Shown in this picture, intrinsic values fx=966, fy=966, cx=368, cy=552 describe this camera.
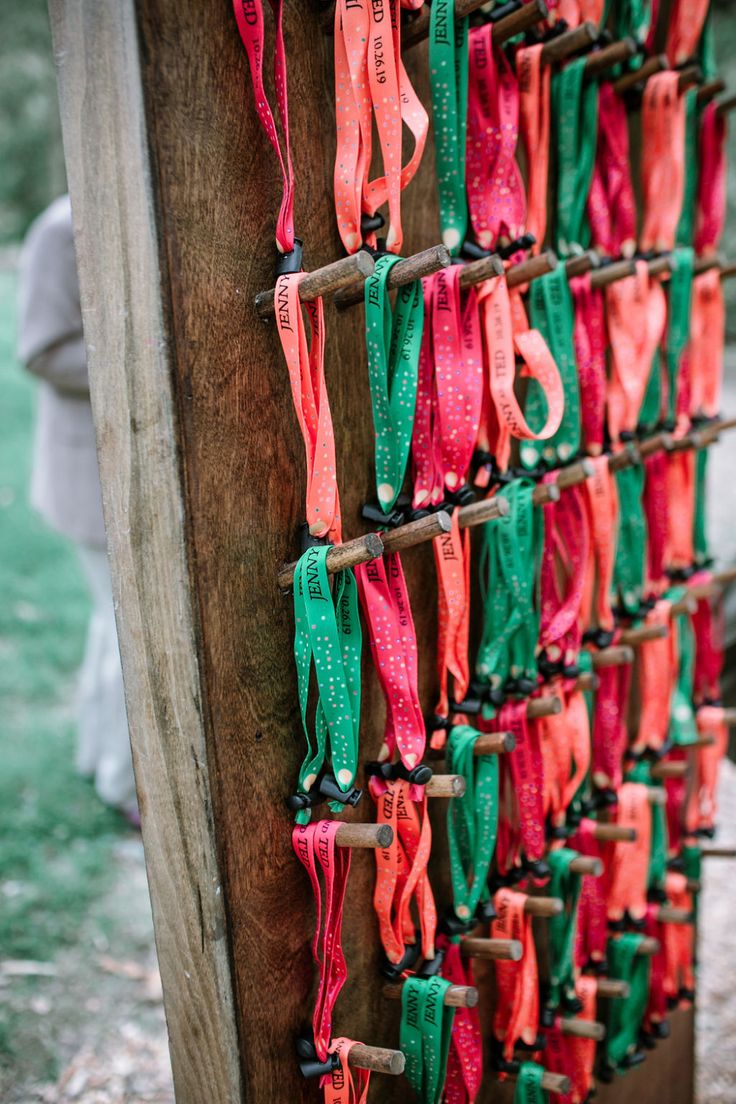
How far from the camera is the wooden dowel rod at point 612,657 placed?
1.43 meters

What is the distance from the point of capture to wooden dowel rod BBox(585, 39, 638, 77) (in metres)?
1.29

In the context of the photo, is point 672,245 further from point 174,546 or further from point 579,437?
point 174,546

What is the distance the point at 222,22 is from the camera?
0.97 meters

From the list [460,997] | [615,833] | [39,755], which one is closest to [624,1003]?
[615,833]

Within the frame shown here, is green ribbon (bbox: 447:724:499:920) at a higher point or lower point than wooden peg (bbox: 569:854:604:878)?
higher

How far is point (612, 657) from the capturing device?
1437 mm

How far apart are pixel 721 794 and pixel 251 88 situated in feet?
10.4

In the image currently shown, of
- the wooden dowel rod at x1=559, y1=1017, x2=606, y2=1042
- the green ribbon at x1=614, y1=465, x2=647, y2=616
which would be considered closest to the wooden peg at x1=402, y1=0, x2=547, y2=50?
the green ribbon at x1=614, y1=465, x2=647, y2=616

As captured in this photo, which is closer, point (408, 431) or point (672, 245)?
point (408, 431)

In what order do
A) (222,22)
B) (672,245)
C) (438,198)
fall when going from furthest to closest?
(672,245) → (438,198) → (222,22)

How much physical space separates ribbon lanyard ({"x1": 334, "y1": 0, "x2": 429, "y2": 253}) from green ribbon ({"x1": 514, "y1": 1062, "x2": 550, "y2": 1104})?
1.17 m

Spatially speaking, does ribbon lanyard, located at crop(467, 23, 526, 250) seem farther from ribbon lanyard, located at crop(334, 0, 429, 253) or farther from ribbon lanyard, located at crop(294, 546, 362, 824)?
ribbon lanyard, located at crop(294, 546, 362, 824)

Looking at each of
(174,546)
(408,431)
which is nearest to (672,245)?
(408,431)

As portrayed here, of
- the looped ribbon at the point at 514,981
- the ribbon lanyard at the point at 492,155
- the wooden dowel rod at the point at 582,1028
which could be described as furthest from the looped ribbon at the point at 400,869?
Answer: the ribbon lanyard at the point at 492,155
